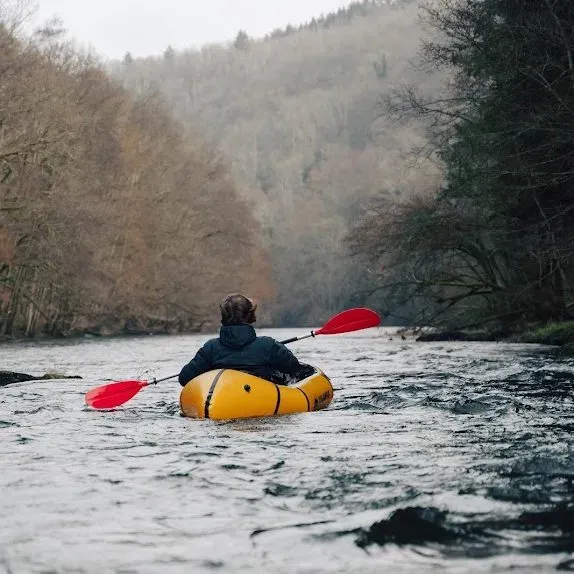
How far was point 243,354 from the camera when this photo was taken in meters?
8.88

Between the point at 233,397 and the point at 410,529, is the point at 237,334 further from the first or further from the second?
the point at 410,529

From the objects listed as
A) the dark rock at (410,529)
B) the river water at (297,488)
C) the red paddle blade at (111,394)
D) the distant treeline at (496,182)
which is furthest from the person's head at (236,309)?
the distant treeline at (496,182)

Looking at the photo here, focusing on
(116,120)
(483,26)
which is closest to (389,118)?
(483,26)

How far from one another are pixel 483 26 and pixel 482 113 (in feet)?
7.29

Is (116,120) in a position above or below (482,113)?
above

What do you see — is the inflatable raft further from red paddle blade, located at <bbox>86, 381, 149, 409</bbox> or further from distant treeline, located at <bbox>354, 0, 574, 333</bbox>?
distant treeline, located at <bbox>354, 0, 574, 333</bbox>

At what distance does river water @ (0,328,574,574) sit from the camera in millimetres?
4070

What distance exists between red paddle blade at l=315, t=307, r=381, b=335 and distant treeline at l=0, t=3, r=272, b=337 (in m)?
16.8

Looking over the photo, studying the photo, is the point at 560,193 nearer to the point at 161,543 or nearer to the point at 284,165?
the point at 161,543

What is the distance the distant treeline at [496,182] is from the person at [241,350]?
293 inches

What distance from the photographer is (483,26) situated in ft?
59.8

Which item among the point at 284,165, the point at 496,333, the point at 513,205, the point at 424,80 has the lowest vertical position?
the point at 496,333

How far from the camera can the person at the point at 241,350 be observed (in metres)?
8.78

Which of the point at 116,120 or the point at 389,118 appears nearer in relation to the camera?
the point at 389,118
